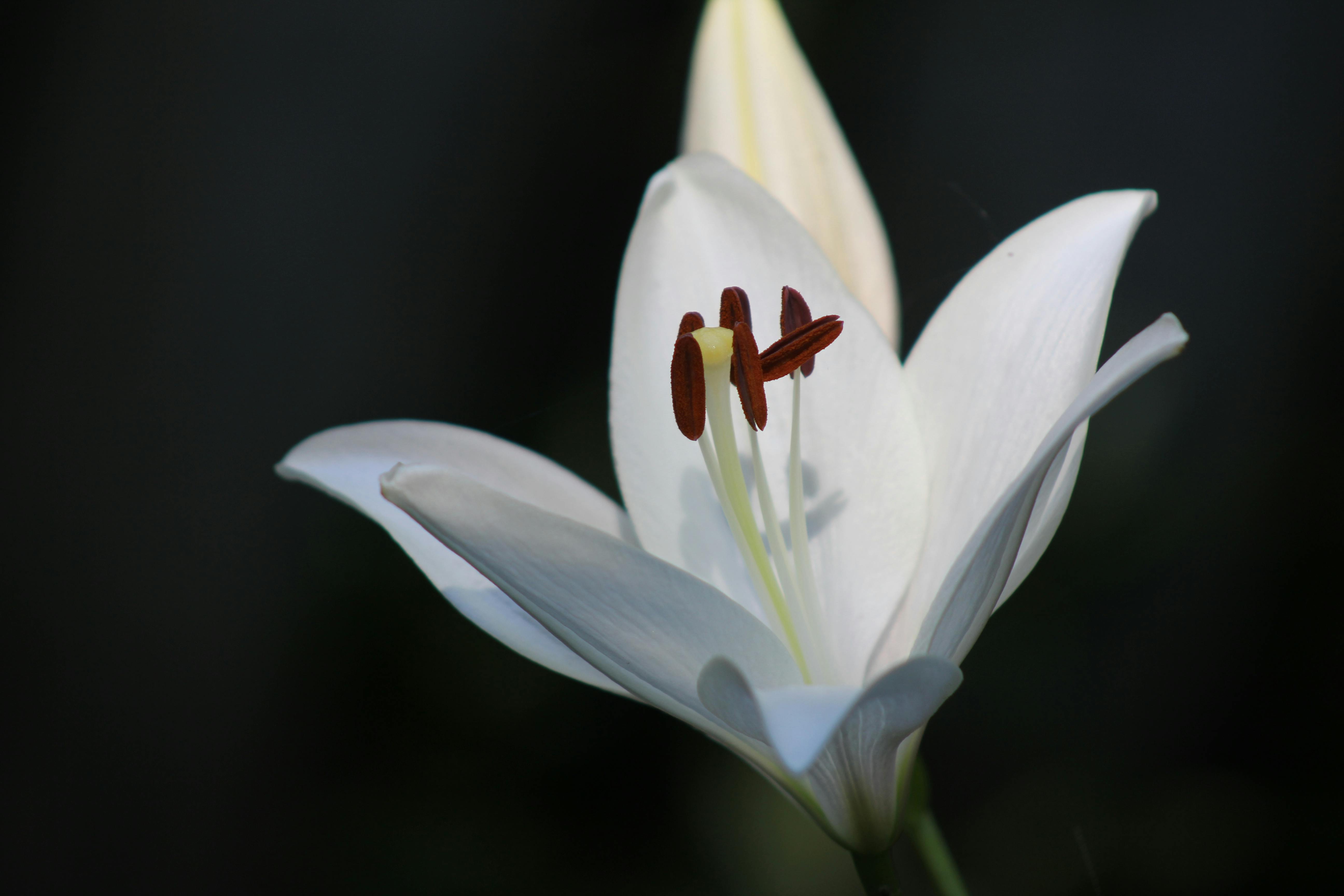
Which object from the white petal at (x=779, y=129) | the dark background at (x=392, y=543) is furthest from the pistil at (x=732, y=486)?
the dark background at (x=392, y=543)

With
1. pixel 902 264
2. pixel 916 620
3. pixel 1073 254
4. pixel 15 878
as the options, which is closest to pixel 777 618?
pixel 916 620

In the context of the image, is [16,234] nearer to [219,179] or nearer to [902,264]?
[219,179]

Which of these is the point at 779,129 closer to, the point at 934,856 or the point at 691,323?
the point at 691,323

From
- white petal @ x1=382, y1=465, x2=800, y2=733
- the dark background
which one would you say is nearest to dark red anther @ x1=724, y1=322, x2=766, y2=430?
white petal @ x1=382, y1=465, x2=800, y2=733

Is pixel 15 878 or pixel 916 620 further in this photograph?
pixel 15 878

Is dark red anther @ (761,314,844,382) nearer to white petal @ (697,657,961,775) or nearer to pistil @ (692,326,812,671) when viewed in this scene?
pistil @ (692,326,812,671)

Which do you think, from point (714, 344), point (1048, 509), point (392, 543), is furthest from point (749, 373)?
point (392, 543)
